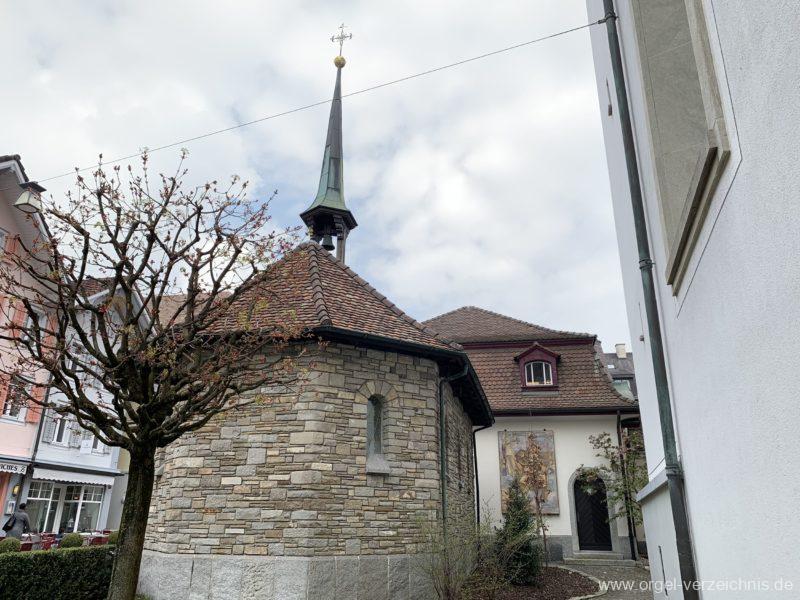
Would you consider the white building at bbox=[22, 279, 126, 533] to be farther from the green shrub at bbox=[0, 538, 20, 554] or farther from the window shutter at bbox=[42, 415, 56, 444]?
the green shrub at bbox=[0, 538, 20, 554]

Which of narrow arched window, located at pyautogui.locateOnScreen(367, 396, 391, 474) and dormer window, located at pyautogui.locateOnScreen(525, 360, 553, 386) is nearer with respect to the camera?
narrow arched window, located at pyautogui.locateOnScreen(367, 396, 391, 474)

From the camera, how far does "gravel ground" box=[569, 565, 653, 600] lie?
39.2ft

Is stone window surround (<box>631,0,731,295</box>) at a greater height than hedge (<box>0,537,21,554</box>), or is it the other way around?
stone window surround (<box>631,0,731,295</box>)

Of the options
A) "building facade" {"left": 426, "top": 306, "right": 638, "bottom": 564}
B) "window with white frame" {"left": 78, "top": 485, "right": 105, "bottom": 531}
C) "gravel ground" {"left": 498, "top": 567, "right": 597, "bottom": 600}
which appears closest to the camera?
"gravel ground" {"left": 498, "top": 567, "right": 597, "bottom": 600}

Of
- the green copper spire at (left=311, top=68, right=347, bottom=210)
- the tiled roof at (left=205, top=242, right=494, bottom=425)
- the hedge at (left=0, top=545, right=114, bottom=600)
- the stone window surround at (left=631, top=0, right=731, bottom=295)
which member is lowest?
the hedge at (left=0, top=545, right=114, bottom=600)

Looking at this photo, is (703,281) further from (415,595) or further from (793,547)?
(415,595)

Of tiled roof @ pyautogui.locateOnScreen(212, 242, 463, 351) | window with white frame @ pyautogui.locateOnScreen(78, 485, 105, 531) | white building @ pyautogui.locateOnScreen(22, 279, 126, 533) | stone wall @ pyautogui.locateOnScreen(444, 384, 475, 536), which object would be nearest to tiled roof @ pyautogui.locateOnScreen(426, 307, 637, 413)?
stone wall @ pyautogui.locateOnScreen(444, 384, 475, 536)

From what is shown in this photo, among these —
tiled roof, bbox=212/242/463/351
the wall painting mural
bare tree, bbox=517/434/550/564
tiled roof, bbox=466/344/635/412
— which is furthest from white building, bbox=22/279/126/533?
bare tree, bbox=517/434/550/564

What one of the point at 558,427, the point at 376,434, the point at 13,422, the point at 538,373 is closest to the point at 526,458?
the point at 558,427

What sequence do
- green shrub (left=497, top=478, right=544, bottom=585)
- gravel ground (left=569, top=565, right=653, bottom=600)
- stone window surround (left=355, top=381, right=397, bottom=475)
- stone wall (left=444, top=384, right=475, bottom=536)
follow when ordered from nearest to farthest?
stone window surround (left=355, top=381, right=397, bottom=475)
stone wall (left=444, top=384, right=475, bottom=536)
green shrub (left=497, top=478, right=544, bottom=585)
gravel ground (left=569, top=565, right=653, bottom=600)

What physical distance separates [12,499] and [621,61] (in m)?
21.8

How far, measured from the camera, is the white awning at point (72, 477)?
20.2 meters

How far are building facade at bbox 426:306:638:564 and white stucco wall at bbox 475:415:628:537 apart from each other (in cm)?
3

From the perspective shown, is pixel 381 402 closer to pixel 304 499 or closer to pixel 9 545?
pixel 304 499
